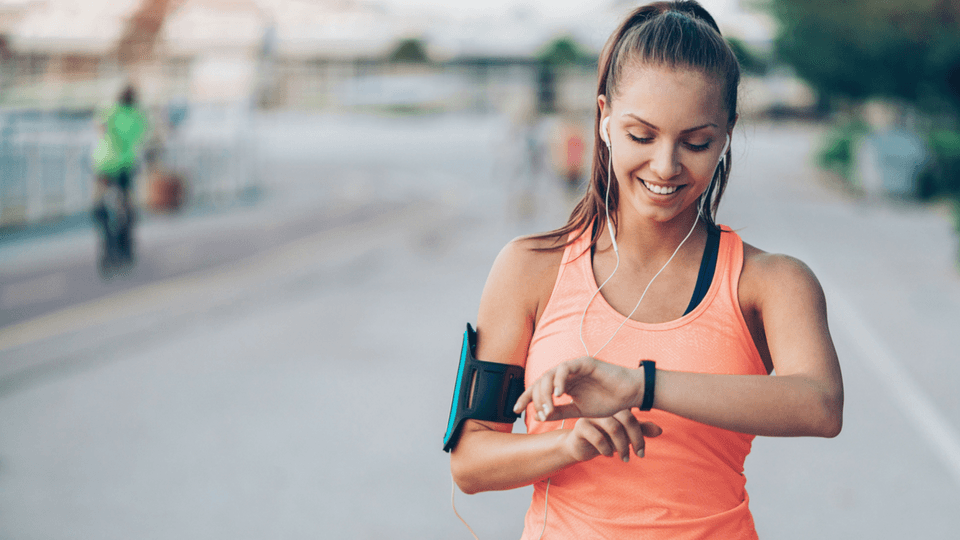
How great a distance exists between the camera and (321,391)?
6.40 meters

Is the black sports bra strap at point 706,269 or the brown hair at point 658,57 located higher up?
the brown hair at point 658,57

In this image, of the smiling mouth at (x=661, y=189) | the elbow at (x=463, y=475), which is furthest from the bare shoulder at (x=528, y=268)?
the elbow at (x=463, y=475)

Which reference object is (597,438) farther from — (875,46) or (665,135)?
(875,46)

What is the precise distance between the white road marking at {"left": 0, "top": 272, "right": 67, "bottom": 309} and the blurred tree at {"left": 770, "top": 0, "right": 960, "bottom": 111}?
16.6 m

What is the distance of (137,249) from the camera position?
485 inches

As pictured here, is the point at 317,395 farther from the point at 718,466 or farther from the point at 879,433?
the point at 718,466

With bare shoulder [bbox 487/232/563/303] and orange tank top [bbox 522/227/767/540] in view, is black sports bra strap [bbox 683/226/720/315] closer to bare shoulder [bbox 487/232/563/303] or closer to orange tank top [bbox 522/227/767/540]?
orange tank top [bbox 522/227/767/540]

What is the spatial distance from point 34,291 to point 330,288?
290 cm

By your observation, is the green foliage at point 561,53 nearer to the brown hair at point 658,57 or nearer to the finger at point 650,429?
the brown hair at point 658,57

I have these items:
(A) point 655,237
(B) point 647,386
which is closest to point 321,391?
(A) point 655,237

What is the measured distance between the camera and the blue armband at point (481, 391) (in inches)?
66.9

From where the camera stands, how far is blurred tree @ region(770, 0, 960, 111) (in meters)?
19.6

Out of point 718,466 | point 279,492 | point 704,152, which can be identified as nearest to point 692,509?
point 718,466

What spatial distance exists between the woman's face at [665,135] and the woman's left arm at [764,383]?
196mm
